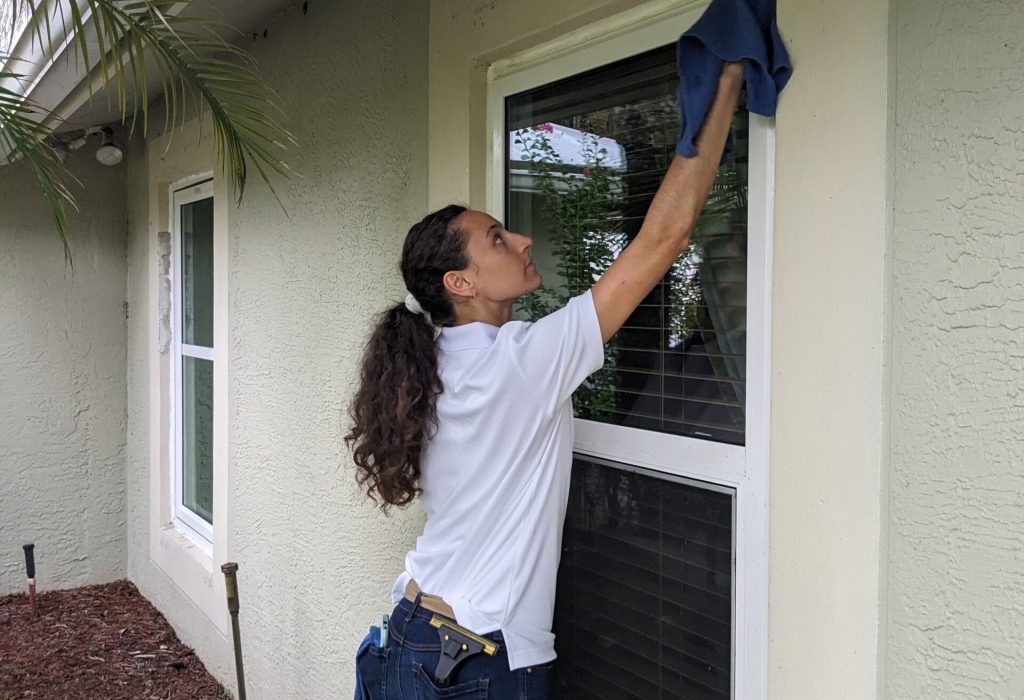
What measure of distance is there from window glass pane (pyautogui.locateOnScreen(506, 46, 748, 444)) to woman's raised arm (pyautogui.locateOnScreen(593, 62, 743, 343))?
0.20 m

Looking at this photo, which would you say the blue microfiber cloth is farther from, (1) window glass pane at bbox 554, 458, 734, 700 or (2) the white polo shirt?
(1) window glass pane at bbox 554, 458, 734, 700

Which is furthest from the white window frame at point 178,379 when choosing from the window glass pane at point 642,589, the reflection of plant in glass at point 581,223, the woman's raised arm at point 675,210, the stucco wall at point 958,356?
the stucco wall at point 958,356

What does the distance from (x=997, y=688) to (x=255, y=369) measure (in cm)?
314

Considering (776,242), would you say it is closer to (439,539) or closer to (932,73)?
(932,73)

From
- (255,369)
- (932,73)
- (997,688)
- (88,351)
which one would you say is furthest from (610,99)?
(88,351)

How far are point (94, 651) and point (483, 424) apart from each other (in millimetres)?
4126

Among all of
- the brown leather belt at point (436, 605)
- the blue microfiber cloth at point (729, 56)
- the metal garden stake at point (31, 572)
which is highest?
the blue microfiber cloth at point (729, 56)

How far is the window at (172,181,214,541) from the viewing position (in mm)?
4690

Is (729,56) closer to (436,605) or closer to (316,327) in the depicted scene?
(436,605)

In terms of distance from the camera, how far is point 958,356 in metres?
1.17

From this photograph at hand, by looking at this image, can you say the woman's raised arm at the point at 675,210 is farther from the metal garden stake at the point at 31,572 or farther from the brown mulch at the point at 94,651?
the metal garden stake at the point at 31,572

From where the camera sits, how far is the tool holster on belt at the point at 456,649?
63.9 inches

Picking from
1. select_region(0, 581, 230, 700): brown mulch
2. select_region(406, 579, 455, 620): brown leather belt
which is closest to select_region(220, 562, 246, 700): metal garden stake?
select_region(0, 581, 230, 700): brown mulch

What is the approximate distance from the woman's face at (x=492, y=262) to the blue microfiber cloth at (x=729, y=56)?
48cm
